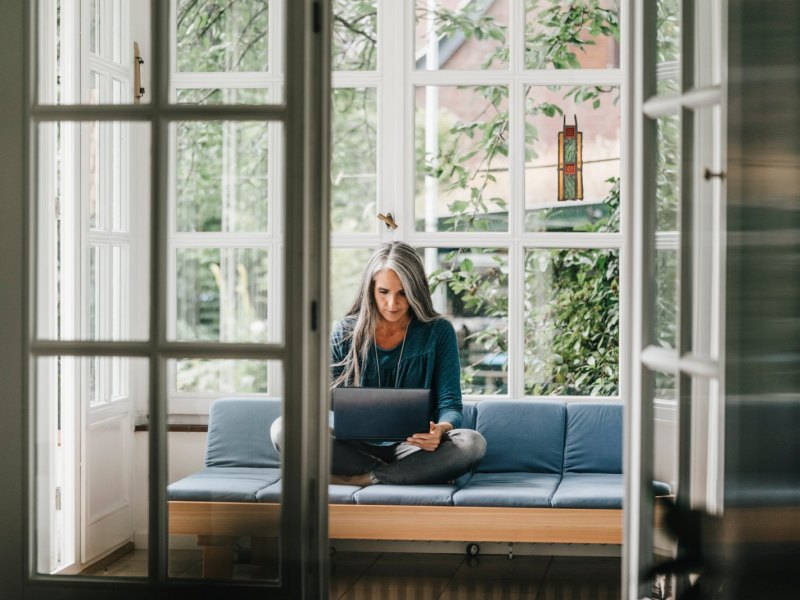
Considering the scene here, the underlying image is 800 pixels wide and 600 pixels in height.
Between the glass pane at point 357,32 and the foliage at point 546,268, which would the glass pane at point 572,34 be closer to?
the foliage at point 546,268

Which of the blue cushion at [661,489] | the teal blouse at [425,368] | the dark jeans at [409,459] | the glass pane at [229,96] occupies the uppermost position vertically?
the glass pane at [229,96]

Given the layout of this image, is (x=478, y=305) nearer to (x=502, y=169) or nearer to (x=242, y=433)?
(x=502, y=169)

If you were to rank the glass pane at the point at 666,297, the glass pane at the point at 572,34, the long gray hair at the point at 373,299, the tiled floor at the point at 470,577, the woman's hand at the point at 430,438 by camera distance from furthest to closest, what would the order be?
the glass pane at the point at 572,34 → the long gray hair at the point at 373,299 → the woman's hand at the point at 430,438 → the tiled floor at the point at 470,577 → the glass pane at the point at 666,297

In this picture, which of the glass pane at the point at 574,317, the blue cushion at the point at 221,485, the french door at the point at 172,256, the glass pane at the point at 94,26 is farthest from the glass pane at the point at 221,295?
the glass pane at the point at 574,317

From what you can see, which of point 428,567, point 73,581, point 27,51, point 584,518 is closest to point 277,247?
point 27,51

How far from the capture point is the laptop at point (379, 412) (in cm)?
436

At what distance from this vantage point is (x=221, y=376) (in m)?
2.31

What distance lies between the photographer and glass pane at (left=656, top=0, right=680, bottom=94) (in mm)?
2178

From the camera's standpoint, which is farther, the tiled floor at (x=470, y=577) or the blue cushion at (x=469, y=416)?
the blue cushion at (x=469, y=416)

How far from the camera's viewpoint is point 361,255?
219 inches

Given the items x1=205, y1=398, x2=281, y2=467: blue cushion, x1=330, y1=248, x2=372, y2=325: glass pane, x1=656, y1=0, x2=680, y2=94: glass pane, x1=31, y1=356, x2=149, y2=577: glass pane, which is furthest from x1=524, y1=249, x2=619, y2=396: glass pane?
x1=31, y1=356, x2=149, y2=577: glass pane

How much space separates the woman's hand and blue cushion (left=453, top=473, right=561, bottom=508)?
0.23m

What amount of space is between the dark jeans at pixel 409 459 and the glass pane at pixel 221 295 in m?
2.26

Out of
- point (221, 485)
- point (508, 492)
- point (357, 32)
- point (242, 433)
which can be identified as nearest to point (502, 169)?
point (357, 32)
